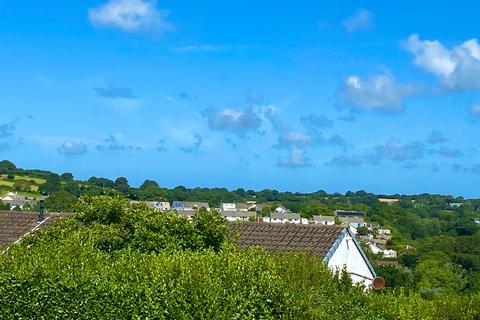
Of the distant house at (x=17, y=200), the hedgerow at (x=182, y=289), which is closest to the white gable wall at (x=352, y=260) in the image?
the hedgerow at (x=182, y=289)

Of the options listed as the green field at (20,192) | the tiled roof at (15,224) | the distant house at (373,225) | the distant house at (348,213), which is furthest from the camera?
the distant house at (348,213)

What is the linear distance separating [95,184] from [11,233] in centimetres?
12815

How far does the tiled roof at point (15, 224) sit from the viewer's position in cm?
2739

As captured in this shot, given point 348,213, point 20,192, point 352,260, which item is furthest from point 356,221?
point 352,260

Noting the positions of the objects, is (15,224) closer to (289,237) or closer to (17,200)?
(289,237)

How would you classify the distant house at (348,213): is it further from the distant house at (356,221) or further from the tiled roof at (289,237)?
the tiled roof at (289,237)

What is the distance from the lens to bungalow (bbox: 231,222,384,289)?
26.5 metres

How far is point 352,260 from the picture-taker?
90.5 feet

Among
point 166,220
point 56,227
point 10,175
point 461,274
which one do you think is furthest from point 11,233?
point 10,175

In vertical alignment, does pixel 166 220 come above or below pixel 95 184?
below

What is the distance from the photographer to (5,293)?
1664 cm

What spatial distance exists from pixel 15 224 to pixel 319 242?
11053mm

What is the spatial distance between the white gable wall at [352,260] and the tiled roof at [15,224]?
33.7 feet

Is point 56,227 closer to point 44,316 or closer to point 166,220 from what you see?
point 166,220
